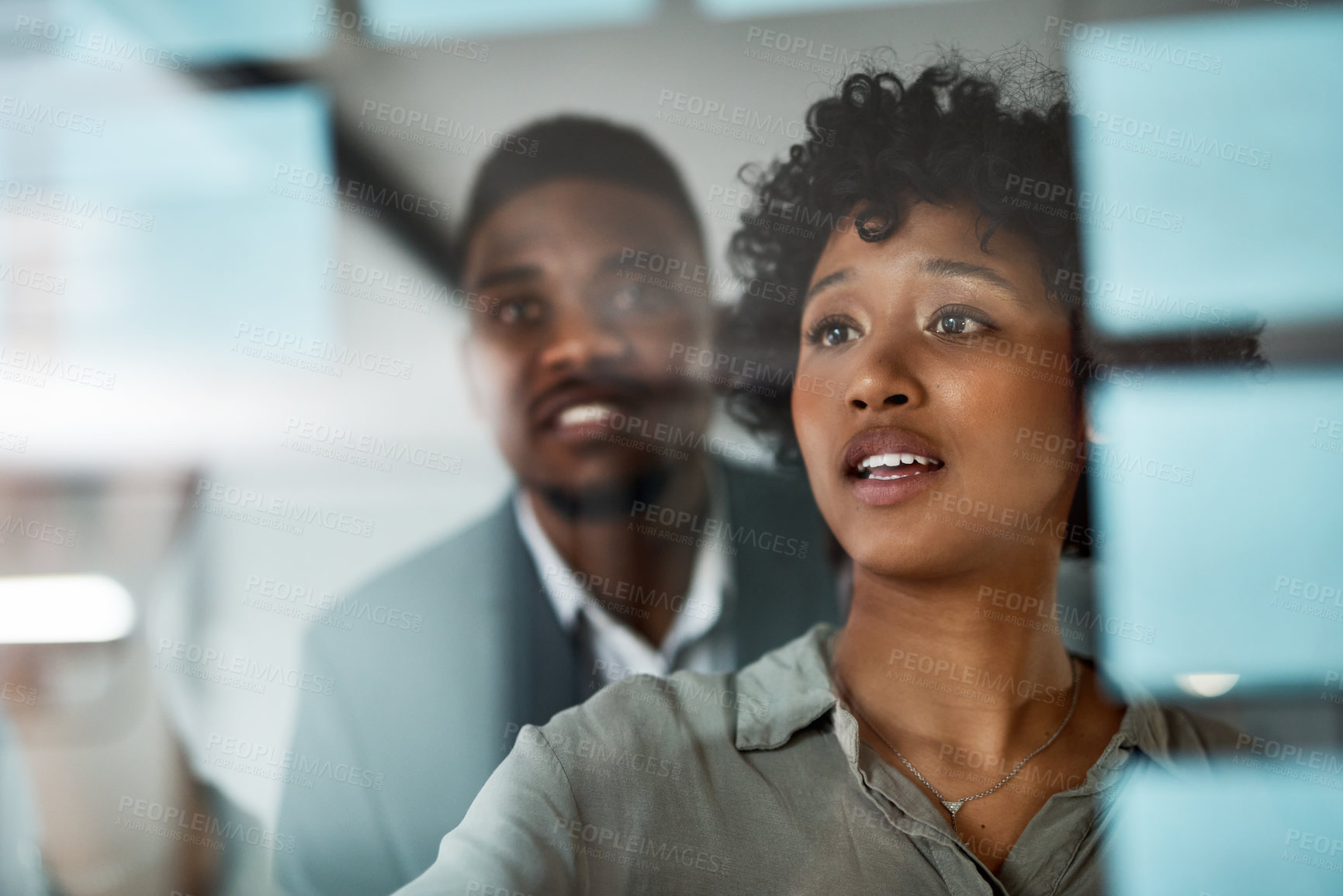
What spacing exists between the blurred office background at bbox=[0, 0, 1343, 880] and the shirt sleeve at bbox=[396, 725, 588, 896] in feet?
1.05

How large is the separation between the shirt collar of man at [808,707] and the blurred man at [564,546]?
4 cm

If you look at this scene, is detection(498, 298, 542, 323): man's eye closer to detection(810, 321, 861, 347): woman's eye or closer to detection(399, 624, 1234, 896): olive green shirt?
detection(810, 321, 861, 347): woman's eye

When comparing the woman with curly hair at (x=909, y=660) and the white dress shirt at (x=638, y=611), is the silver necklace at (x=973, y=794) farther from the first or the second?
the white dress shirt at (x=638, y=611)

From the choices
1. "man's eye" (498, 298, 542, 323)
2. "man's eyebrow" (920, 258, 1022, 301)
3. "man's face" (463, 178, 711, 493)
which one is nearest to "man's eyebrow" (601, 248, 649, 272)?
"man's face" (463, 178, 711, 493)

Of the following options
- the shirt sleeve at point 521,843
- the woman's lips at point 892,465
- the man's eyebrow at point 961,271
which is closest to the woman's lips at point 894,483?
the woman's lips at point 892,465

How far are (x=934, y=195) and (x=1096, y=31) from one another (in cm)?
40

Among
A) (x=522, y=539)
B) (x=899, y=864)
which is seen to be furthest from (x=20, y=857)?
(x=899, y=864)

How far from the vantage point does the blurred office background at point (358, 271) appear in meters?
1.20

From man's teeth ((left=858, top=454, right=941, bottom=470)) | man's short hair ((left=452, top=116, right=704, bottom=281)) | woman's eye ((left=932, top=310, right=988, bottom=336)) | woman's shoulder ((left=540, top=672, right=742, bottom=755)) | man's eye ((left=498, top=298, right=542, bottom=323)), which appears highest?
man's short hair ((left=452, top=116, right=704, bottom=281))

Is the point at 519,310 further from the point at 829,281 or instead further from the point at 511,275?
the point at 829,281

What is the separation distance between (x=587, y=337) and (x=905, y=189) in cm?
Answer: 44

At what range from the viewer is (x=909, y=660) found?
1087 mm

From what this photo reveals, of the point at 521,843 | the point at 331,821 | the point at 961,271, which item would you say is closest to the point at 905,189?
the point at 961,271

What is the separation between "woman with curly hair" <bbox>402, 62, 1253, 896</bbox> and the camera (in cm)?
102
